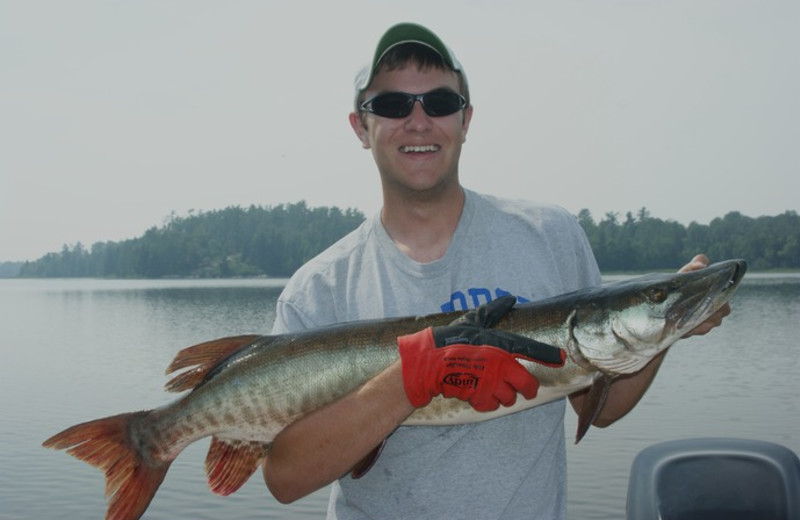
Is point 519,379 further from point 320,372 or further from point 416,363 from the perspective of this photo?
point 320,372

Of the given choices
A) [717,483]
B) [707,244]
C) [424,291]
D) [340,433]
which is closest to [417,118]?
[424,291]

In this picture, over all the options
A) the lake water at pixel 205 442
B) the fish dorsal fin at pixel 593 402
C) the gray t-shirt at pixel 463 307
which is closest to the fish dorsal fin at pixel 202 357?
the gray t-shirt at pixel 463 307

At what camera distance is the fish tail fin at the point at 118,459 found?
355 centimetres

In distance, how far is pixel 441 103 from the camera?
363 centimetres

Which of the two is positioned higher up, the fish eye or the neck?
the neck

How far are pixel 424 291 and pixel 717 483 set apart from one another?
2080mm

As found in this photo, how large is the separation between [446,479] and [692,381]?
19.3 metres

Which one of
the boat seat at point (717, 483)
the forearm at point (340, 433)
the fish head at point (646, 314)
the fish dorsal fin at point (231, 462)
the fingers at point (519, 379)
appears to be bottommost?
the boat seat at point (717, 483)

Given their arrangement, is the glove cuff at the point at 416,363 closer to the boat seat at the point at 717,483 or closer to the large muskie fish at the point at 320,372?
A: the large muskie fish at the point at 320,372

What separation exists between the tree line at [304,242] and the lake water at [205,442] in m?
69.3

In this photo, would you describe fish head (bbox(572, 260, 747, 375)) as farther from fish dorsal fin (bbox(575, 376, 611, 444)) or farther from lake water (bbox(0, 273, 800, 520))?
lake water (bbox(0, 273, 800, 520))

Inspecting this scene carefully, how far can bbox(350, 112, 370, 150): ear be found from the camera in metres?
3.89

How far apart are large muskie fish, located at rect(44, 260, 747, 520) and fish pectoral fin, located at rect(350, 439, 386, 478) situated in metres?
0.19

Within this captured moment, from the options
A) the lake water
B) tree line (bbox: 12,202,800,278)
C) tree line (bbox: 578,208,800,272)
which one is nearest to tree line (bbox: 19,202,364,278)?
tree line (bbox: 12,202,800,278)
